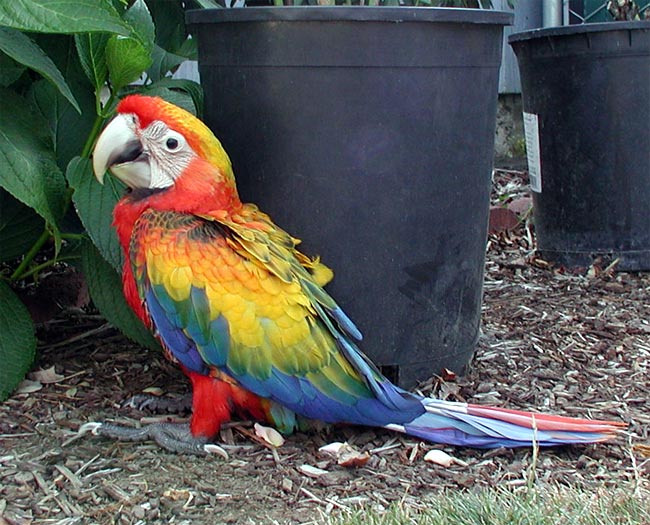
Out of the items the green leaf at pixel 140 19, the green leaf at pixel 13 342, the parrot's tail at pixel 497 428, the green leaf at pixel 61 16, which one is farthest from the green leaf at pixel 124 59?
the parrot's tail at pixel 497 428

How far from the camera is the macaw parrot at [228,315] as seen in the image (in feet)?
7.25

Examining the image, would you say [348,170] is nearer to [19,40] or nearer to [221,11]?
[221,11]

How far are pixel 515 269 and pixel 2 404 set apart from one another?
226 cm

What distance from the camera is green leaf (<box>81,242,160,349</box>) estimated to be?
2611 millimetres

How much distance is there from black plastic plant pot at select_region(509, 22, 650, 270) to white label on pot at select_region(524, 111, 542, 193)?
0.01 m

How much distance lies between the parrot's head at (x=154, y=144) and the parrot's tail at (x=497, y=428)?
0.79 m

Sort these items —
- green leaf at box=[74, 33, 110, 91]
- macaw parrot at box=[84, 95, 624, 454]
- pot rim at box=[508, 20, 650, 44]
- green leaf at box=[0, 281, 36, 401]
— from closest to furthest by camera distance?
1. macaw parrot at box=[84, 95, 624, 454]
2. green leaf at box=[74, 33, 110, 91]
3. green leaf at box=[0, 281, 36, 401]
4. pot rim at box=[508, 20, 650, 44]

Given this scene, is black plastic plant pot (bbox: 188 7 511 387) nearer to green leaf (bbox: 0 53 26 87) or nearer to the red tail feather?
the red tail feather

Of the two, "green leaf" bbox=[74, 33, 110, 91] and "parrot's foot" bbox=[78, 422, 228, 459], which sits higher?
"green leaf" bbox=[74, 33, 110, 91]

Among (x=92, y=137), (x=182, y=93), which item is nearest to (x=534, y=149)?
(x=182, y=93)

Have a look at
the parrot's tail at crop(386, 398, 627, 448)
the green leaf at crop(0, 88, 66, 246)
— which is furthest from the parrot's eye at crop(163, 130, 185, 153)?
the parrot's tail at crop(386, 398, 627, 448)

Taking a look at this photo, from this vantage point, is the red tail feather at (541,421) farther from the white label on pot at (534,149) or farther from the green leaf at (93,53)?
the white label on pot at (534,149)

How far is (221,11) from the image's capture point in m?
2.43

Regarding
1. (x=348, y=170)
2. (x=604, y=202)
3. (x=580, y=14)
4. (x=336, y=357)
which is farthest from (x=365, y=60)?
(x=580, y=14)
